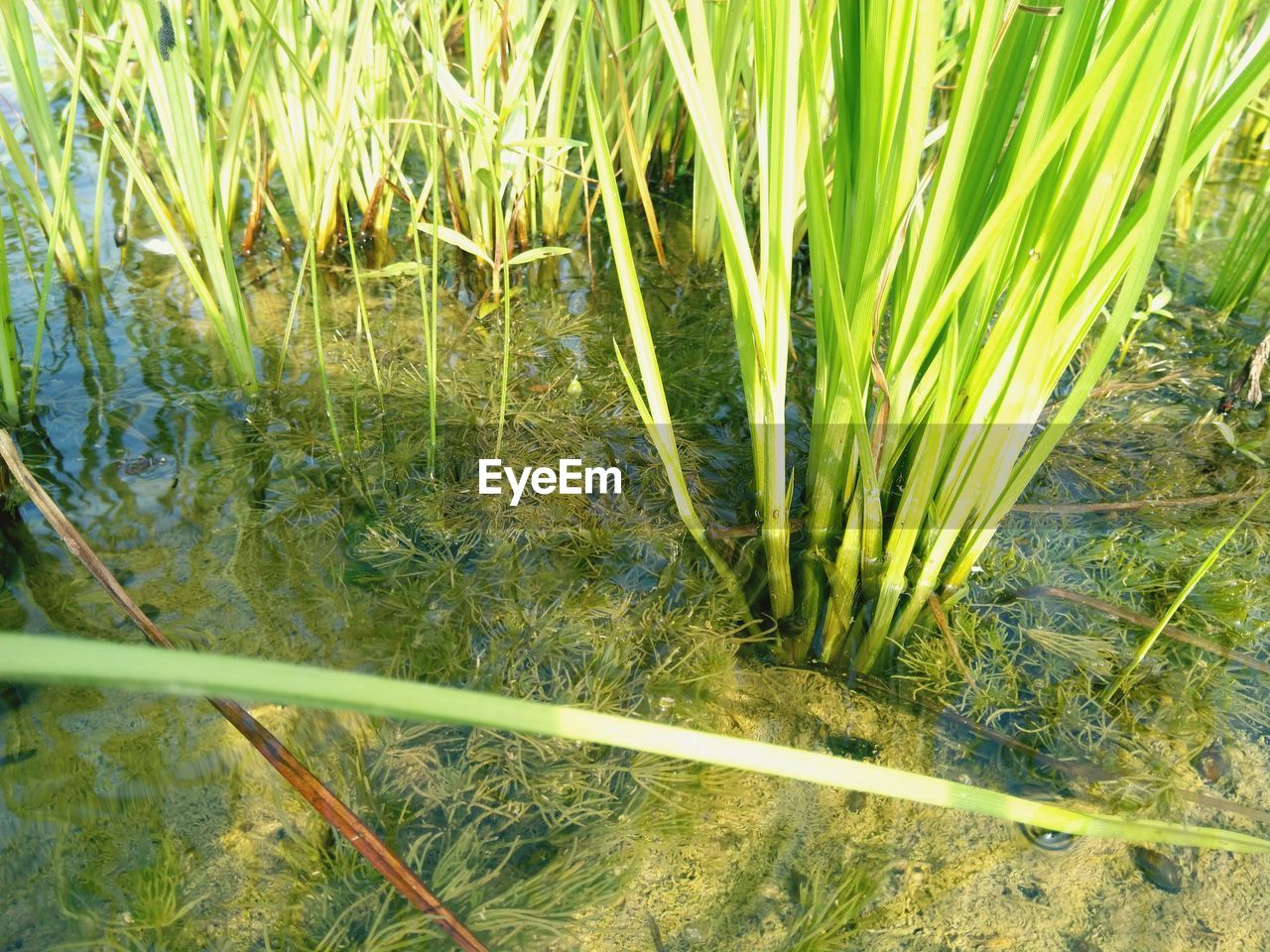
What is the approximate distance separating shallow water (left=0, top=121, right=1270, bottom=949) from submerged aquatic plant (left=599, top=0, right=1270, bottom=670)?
0.20m

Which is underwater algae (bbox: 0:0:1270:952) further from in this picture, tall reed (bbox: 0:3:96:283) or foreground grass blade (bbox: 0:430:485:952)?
tall reed (bbox: 0:3:96:283)

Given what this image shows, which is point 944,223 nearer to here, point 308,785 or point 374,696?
point 374,696

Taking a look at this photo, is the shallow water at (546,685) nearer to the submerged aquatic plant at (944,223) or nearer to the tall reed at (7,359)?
the tall reed at (7,359)

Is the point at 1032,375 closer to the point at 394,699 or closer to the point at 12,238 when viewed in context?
the point at 394,699

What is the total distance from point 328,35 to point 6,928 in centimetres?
130

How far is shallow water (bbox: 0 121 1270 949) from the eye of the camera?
792 millimetres

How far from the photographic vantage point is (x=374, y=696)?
33cm

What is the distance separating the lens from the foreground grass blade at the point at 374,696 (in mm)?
283

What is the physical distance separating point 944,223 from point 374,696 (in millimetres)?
658

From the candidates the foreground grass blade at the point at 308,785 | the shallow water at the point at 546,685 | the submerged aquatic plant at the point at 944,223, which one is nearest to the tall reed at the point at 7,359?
the shallow water at the point at 546,685

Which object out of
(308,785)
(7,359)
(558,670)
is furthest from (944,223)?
(7,359)

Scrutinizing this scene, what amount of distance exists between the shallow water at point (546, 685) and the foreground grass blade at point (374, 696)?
1.44 feet

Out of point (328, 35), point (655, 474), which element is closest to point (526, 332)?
point (655, 474)

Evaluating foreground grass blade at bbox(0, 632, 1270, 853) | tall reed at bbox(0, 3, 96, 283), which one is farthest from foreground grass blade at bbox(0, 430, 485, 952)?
tall reed at bbox(0, 3, 96, 283)
